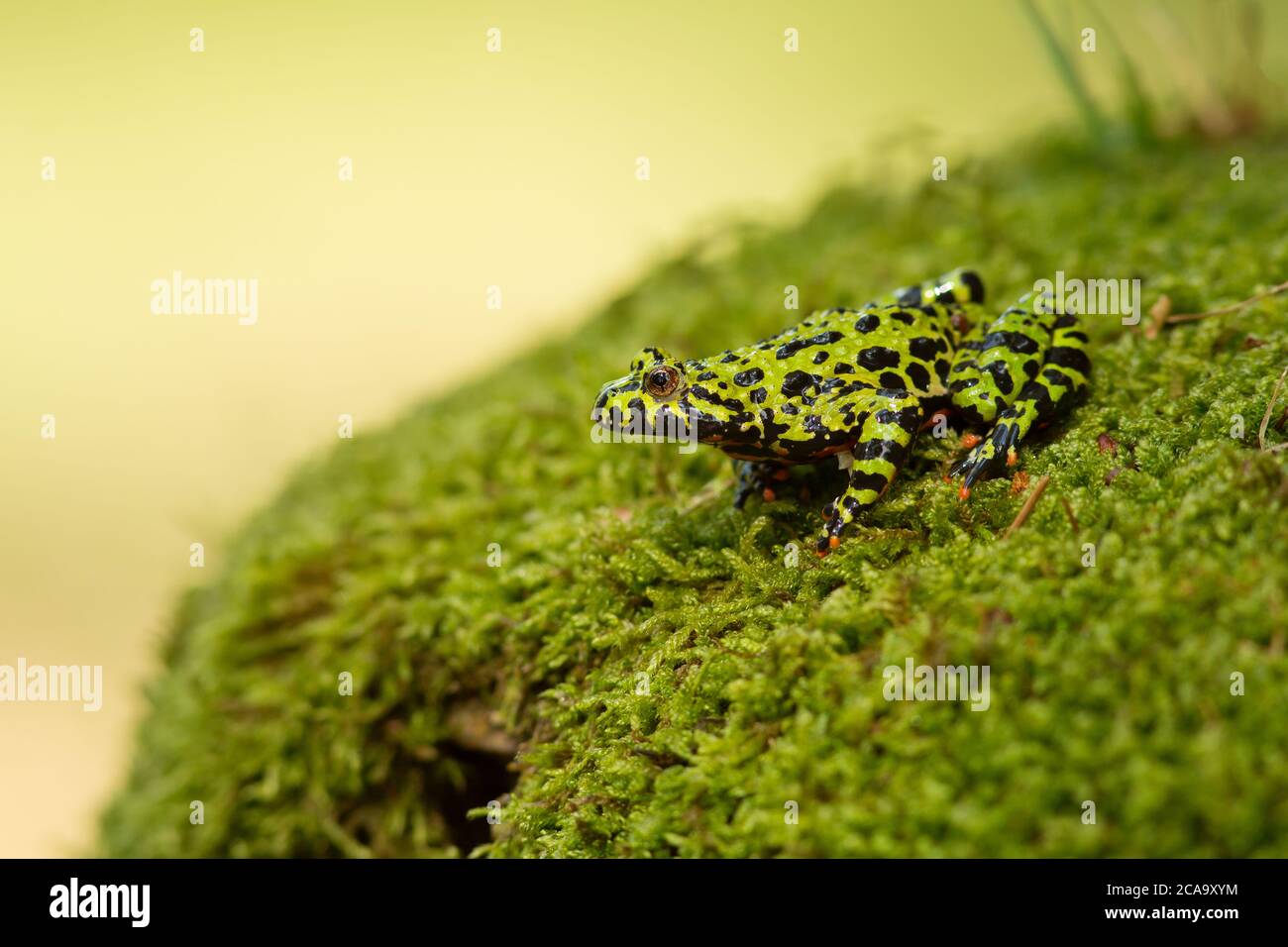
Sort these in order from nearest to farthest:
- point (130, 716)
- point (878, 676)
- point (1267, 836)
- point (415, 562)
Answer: point (1267, 836) → point (878, 676) → point (415, 562) → point (130, 716)

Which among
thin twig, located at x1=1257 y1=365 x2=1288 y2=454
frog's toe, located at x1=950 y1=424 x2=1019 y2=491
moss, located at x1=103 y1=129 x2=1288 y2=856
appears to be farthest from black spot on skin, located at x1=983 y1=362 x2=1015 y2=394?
thin twig, located at x1=1257 y1=365 x2=1288 y2=454

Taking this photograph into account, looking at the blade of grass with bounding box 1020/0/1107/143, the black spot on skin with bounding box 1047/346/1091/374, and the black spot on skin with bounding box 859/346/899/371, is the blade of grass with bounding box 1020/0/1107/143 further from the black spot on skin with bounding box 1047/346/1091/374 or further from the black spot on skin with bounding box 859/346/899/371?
the black spot on skin with bounding box 859/346/899/371

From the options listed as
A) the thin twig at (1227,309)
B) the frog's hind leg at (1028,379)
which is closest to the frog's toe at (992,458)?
the frog's hind leg at (1028,379)

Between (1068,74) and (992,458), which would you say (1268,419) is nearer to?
(992,458)
